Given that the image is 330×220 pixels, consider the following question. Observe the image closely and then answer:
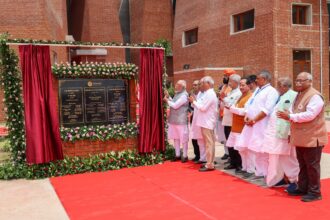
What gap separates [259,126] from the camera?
633 cm

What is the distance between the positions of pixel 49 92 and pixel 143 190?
107 inches

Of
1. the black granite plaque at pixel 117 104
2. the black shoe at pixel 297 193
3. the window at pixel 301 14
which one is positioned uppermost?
the window at pixel 301 14

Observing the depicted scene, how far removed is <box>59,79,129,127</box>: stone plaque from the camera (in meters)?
7.77

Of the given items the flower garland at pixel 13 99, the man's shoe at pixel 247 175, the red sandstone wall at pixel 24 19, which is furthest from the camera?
the red sandstone wall at pixel 24 19

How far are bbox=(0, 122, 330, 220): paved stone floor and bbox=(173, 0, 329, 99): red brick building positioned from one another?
1258 cm

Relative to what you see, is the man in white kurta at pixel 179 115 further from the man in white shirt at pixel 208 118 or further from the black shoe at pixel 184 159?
the man in white shirt at pixel 208 118

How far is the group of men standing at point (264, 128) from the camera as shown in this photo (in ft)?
16.9

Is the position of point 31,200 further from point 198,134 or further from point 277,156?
point 277,156

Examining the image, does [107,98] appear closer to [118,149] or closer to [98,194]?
[118,149]

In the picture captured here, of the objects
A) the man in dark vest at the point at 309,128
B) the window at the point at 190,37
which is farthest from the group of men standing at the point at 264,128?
the window at the point at 190,37

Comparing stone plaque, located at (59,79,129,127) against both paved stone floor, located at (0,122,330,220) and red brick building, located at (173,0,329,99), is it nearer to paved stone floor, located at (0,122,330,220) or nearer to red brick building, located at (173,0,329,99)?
paved stone floor, located at (0,122,330,220)

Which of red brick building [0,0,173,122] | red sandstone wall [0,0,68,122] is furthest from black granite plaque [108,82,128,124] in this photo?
red brick building [0,0,173,122]

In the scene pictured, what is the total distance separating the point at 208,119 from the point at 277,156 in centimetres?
182

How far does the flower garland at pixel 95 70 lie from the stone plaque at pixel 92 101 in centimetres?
11
